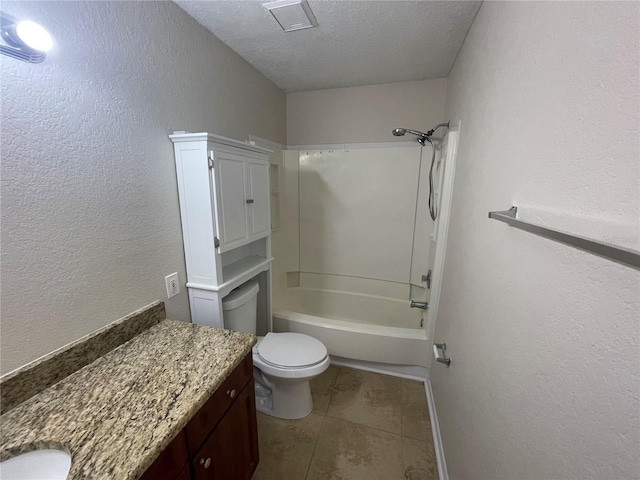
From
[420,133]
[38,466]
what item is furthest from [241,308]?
[420,133]

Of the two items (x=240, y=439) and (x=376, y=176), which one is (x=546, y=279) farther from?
(x=376, y=176)

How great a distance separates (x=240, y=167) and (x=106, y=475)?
1263 millimetres

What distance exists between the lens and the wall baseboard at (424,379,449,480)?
1.31m

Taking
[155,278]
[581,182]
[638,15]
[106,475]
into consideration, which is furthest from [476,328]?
[155,278]

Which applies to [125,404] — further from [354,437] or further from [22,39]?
[354,437]

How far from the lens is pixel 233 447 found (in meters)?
1.04

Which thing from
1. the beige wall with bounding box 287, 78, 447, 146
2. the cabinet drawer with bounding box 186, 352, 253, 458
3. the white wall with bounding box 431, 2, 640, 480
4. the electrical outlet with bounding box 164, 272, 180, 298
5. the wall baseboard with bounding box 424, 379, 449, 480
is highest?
the beige wall with bounding box 287, 78, 447, 146

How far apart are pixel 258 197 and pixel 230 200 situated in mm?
281

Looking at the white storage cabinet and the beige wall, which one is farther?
the beige wall

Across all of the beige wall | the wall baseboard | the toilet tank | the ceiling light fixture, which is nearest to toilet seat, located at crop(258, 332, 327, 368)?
the toilet tank

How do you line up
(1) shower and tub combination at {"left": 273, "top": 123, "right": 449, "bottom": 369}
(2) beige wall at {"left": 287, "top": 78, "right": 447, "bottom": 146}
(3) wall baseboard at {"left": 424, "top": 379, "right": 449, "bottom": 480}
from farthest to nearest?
(1) shower and tub combination at {"left": 273, "top": 123, "right": 449, "bottom": 369} < (2) beige wall at {"left": 287, "top": 78, "right": 447, "bottom": 146} < (3) wall baseboard at {"left": 424, "top": 379, "right": 449, "bottom": 480}

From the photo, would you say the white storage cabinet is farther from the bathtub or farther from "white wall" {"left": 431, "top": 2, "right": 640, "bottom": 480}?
"white wall" {"left": 431, "top": 2, "right": 640, "bottom": 480}

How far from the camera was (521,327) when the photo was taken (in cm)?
69

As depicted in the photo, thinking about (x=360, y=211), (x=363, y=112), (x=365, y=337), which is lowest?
(x=365, y=337)
